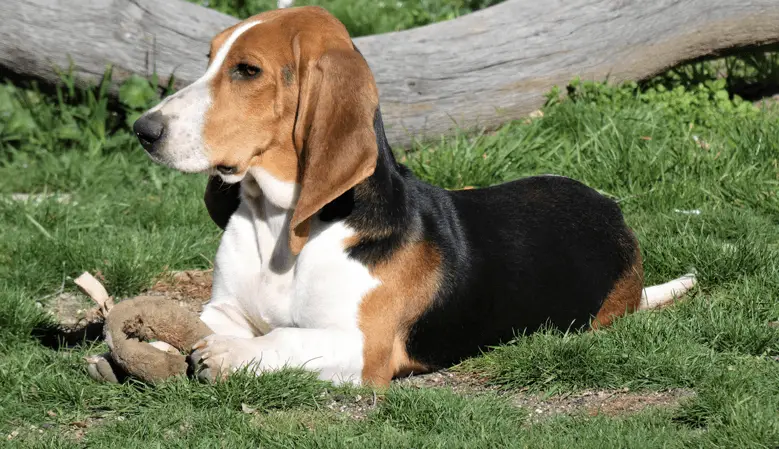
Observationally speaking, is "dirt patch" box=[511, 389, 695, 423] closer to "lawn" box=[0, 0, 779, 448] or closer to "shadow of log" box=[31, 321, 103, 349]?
"lawn" box=[0, 0, 779, 448]

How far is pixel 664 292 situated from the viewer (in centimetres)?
509

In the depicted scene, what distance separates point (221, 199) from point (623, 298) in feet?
6.09

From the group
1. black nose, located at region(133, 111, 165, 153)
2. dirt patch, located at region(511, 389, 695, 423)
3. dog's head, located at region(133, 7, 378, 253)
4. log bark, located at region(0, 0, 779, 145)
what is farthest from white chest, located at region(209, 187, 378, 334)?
log bark, located at region(0, 0, 779, 145)

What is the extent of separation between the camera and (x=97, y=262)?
564 centimetres

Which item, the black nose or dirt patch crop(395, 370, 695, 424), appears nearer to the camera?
the black nose

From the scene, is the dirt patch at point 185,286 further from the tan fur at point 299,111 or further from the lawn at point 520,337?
the tan fur at point 299,111

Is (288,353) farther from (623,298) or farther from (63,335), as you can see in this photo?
(623,298)

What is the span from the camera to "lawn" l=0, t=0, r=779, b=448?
367 centimetres

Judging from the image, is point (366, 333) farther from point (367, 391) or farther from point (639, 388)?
point (639, 388)

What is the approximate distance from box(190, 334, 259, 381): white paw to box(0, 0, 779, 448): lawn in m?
0.05

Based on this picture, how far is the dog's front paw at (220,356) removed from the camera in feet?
12.5

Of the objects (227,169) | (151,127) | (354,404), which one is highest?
(151,127)

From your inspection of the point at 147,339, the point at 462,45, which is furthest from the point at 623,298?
the point at 462,45

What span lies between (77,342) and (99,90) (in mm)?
3280
